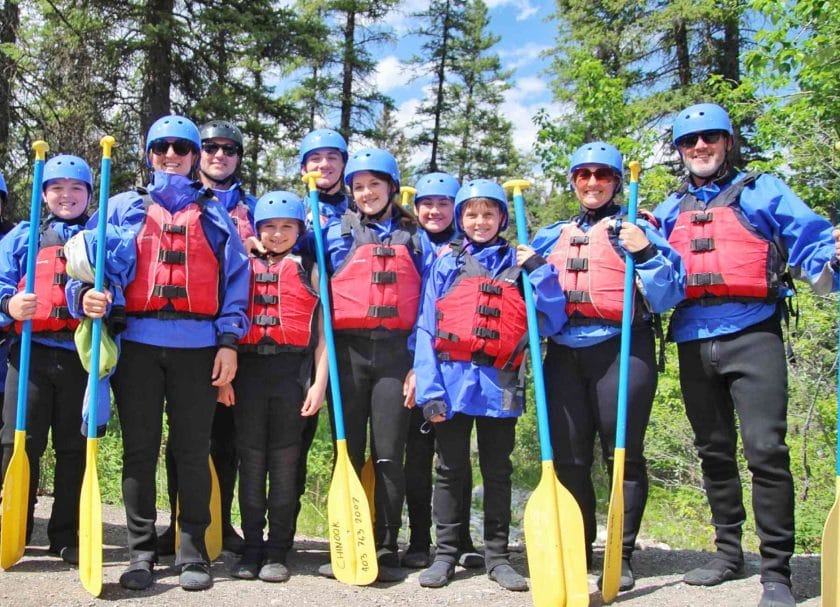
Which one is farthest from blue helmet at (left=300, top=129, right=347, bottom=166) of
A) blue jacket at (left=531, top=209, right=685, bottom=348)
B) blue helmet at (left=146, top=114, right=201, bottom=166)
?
blue jacket at (left=531, top=209, right=685, bottom=348)

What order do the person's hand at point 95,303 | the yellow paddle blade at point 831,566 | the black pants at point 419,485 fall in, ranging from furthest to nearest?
1. the black pants at point 419,485
2. the person's hand at point 95,303
3. the yellow paddle blade at point 831,566

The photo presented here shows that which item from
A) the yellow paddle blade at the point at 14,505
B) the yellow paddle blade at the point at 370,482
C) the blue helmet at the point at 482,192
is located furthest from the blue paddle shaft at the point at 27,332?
the blue helmet at the point at 482,192

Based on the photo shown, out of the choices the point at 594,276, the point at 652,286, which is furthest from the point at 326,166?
the point at 652,286

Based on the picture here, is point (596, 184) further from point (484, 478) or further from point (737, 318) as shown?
point (484, 478)

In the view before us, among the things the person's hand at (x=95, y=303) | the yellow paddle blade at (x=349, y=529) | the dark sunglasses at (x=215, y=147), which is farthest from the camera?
the dark sunglasses at (x=215, y=147)

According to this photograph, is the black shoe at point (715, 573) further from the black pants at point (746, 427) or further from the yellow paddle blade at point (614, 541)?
the yellow paddle blade at point (614, 541)

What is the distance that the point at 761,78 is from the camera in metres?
8.86

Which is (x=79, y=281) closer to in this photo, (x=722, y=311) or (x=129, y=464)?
(x=129, y=464)

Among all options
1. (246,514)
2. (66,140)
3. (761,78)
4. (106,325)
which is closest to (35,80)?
(66,140)

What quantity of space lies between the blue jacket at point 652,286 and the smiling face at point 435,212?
1.10 m

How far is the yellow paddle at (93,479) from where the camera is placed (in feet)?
12.8

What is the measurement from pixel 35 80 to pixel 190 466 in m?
8.11

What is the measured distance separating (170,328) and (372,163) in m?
1.62

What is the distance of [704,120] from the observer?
4.22 meters
